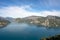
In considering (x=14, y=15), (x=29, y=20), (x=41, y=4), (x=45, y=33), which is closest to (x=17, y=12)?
(x=14, y=15)

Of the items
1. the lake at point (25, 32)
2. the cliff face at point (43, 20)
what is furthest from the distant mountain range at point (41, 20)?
the lake at point (25, 32)

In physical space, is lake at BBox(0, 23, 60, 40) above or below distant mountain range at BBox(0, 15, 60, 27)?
below

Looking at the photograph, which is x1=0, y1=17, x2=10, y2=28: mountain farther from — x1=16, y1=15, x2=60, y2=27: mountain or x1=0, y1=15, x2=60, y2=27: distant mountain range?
x1=16, y1=15, x2=60, y2=27: mountain

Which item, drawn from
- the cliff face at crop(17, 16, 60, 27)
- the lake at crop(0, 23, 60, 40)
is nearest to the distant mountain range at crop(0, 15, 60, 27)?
the cliff face at crop(17, 16, 60, 27)

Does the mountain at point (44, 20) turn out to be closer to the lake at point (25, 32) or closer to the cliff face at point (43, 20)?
the cliff face at point (43, 20)

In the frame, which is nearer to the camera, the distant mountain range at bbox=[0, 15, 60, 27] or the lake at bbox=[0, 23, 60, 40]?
the lake at bbox=[0, 23, 60, 40]

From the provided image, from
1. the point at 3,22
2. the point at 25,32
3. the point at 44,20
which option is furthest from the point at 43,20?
the point at 3,22
